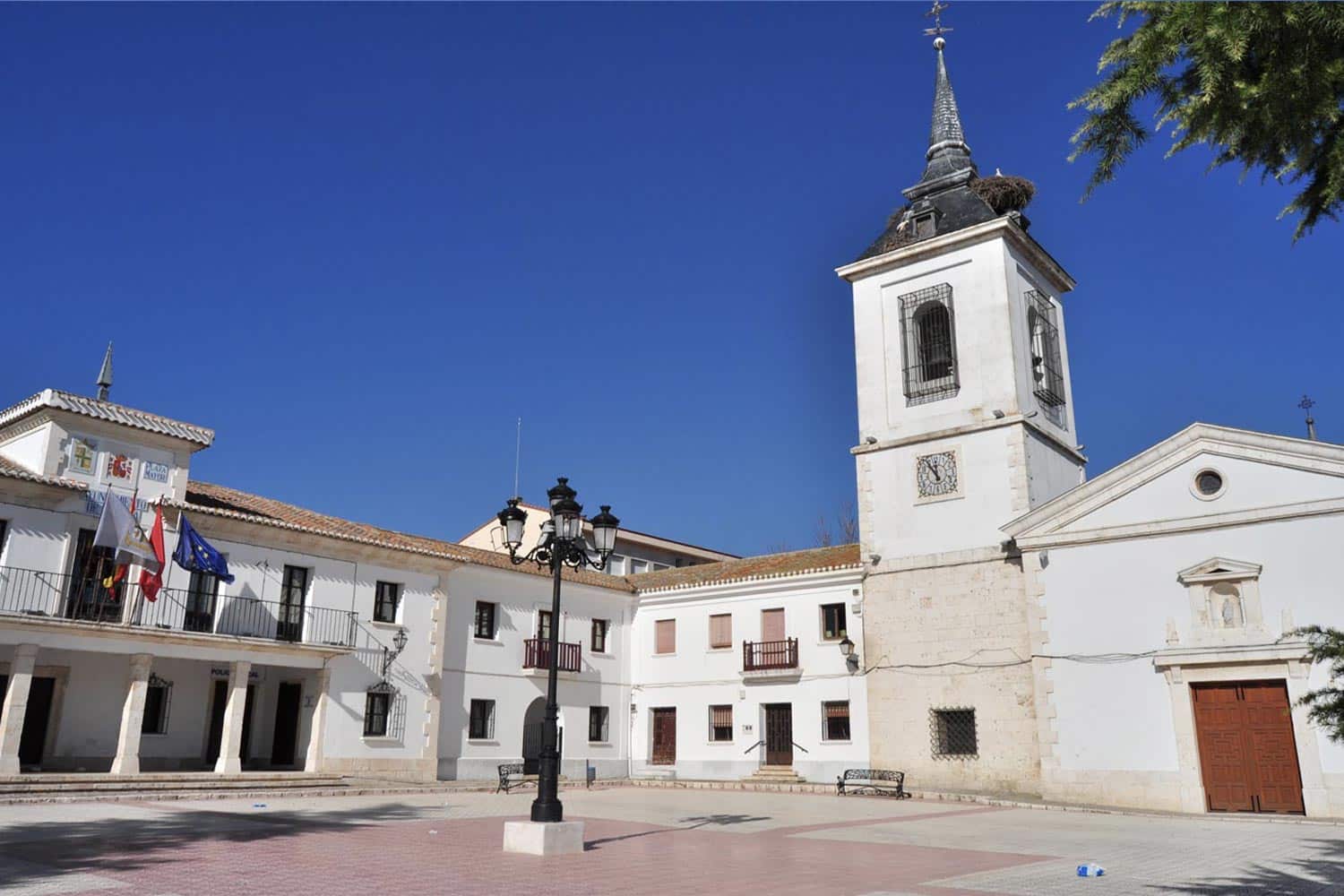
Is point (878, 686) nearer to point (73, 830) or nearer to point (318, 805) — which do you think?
point (318, 805)

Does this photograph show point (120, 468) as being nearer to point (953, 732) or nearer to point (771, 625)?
point (771, 625)

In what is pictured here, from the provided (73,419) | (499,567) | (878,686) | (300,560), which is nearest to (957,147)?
(878,686)

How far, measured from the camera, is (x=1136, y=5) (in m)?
4.48

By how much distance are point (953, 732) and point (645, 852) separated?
13.9 metres

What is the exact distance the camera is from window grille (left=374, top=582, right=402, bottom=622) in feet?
80.4

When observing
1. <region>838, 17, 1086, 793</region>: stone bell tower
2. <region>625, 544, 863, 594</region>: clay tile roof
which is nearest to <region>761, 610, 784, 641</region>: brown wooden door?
<region>625, 544, 863, 594</region>: clay tile roof

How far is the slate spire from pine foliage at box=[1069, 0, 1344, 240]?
2474 centimetres

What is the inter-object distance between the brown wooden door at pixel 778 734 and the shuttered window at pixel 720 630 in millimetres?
2420

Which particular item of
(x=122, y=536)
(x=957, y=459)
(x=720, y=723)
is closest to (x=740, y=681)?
(x=720, y=723)

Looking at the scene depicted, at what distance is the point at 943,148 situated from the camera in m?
30.0

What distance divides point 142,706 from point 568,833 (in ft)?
43.2

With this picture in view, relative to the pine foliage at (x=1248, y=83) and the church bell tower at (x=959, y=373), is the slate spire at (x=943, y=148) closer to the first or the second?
the church bell tower at (x=959, y=373)

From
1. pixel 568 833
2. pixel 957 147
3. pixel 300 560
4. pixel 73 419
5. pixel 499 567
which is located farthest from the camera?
pixel 957 147

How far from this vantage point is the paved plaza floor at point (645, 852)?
845cm
